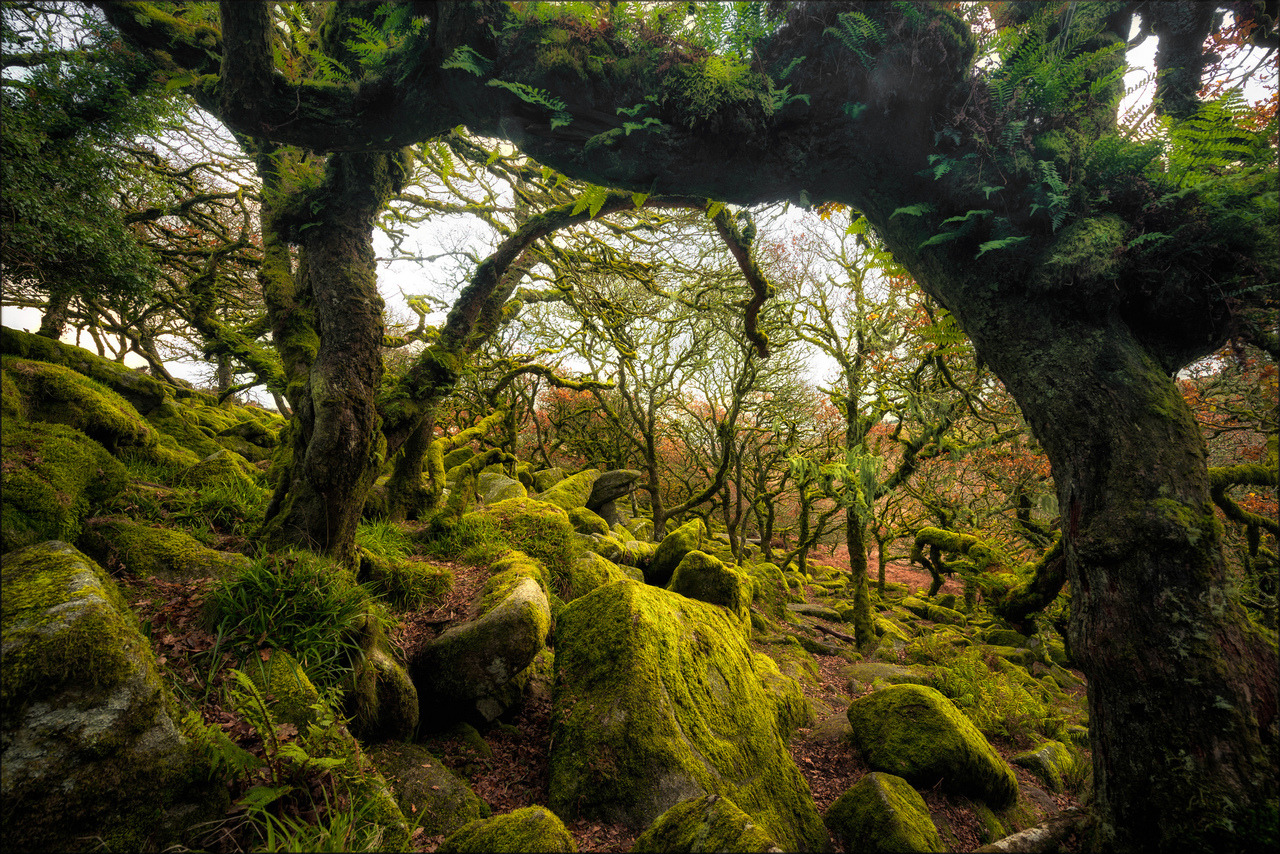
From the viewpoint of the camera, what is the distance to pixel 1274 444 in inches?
172

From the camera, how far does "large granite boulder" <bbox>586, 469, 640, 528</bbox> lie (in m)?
10.7

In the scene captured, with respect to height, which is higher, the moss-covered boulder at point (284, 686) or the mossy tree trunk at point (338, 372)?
the mossy tree trunk at point (338, 372)

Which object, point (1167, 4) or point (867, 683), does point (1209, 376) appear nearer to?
point (1167, 4)

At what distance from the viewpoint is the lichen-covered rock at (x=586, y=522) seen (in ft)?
26.7

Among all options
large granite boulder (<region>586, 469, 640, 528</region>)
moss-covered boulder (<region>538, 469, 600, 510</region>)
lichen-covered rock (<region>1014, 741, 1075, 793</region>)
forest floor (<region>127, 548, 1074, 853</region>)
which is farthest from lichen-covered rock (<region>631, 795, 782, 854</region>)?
large granite boulder (<region>586, 469, 640, 528</region>)

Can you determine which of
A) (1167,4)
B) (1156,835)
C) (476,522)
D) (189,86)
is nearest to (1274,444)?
(1167,4)

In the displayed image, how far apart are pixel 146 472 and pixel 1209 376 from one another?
12.9 m

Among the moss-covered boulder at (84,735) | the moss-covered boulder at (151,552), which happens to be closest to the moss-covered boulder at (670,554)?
the moss-covered boulder at (151,552)

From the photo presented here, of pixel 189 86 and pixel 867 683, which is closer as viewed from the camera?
pixel 189 86

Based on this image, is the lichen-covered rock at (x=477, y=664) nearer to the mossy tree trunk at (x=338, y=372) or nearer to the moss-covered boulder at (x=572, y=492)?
the mossy tree trunk at (x=338, y=372)

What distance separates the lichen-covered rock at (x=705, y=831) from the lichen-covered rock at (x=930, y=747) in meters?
3.00

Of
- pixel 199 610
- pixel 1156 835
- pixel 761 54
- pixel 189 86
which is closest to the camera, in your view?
pixel 1156 835

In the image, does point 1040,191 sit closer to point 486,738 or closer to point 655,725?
point 655,725

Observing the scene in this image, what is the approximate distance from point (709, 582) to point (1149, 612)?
4310mm
